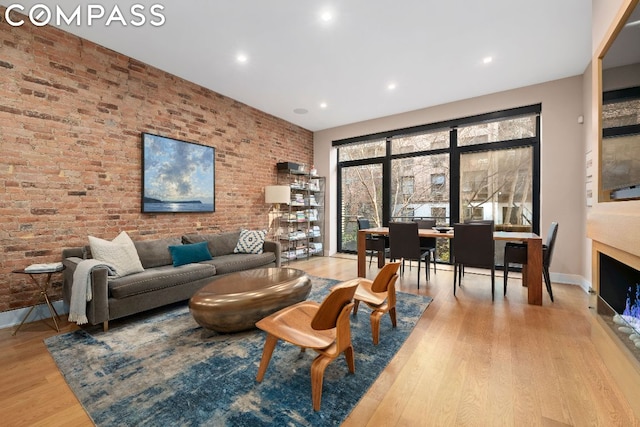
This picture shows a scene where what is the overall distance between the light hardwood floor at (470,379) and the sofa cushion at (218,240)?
5.65ft

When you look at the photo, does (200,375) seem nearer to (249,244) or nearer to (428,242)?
(249,244)

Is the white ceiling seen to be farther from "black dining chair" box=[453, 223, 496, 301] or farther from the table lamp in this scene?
"black dining chair" box=[453, 223, 496, 301]

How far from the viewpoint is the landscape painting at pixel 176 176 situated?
3598 mm

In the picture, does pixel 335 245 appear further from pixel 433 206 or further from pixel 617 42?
pixel 617 42

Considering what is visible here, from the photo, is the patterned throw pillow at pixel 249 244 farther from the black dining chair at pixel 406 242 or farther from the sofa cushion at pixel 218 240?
the black dining chair at pixel 406 242

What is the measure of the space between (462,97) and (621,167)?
3498 millimetres

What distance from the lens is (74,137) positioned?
2982mm

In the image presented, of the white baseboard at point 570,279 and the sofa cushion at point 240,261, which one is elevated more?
the sofa cushion at point 240,261

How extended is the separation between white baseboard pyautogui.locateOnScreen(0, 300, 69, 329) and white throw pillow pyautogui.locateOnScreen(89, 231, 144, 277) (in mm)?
614

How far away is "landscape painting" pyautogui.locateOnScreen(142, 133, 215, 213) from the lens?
3.60 m

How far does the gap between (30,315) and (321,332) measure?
3.06 meters

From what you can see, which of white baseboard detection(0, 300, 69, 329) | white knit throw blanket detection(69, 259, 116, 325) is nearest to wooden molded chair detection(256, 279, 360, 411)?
white knit throw blanket detection(69, 259, 116, 325)

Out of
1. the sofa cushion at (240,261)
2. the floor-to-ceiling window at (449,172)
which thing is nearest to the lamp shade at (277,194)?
the sofa cushion at (240,261)

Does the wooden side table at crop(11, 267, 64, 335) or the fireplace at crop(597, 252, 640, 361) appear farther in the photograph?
the wooden side table at crop(11, 267, 64, 335)
